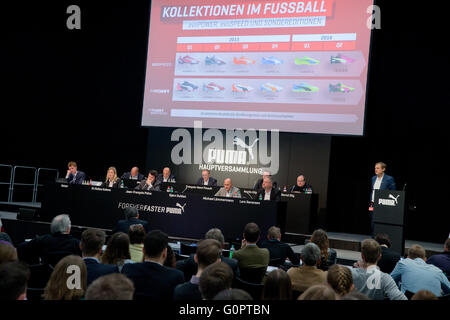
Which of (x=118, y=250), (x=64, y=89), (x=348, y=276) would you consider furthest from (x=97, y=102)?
(x=348, y=276)

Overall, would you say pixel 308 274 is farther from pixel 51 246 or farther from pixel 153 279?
pixel 51 246

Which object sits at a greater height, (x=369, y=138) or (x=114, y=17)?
(x=114, y=17)

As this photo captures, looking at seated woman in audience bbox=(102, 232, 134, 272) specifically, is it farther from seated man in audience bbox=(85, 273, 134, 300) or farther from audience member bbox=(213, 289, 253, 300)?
audience member bbox=(213, 289, 253, 300)

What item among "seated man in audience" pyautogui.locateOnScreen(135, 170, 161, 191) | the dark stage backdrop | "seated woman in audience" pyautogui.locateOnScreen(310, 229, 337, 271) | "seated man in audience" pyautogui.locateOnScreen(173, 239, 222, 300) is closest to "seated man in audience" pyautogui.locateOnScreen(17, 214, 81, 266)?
"seated man in audience" pyautogui.locateOnScreen(173, 239, 222, 300)

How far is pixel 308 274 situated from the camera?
141 inches

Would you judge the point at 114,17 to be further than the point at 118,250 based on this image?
Yes

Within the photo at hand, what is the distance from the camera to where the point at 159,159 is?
1172cm

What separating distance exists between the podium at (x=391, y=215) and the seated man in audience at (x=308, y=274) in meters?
3.86

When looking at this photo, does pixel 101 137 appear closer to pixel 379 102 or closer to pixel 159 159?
pixel 159 159

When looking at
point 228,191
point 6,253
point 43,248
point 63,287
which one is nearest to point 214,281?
point 63,287

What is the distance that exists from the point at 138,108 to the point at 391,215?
24.3 ft

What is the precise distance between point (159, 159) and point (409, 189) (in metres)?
5.80
